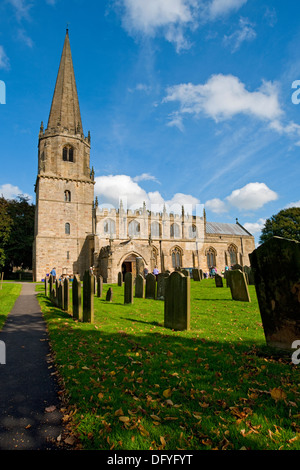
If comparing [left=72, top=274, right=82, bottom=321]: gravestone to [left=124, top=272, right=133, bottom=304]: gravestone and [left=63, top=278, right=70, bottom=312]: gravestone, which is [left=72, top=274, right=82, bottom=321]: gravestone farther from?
[left=124, top=272, right=133, bottom=304]: gravestone

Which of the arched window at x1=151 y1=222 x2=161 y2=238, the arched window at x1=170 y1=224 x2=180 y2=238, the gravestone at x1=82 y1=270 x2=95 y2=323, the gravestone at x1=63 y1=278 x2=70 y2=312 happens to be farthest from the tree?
the gravestone at x1=82 y1=270 x2=95 y2=323

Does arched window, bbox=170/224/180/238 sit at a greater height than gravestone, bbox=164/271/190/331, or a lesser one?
greater

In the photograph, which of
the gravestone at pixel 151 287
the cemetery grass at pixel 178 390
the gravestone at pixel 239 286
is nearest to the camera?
the cemetery grass at pixel 178 390

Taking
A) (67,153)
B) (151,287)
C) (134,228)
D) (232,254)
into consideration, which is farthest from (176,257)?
(151,287)

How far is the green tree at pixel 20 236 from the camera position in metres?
33.5

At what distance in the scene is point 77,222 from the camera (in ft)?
102

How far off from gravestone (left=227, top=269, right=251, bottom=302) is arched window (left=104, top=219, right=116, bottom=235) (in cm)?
2588

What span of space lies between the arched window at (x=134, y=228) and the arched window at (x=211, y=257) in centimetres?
1155

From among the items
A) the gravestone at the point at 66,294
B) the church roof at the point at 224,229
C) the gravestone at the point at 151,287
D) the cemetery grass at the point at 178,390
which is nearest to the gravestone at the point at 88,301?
the cemetery grass at the point at 178,390

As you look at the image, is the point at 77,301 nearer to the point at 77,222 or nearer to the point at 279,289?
the point at 279,289

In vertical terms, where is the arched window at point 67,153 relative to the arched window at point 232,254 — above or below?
above

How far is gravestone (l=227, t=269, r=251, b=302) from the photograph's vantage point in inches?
400

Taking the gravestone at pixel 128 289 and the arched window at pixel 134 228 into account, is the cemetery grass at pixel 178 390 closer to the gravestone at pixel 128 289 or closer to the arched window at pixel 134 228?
the gravestone at pixel 128 289

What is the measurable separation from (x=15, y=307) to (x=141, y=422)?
10097 mm
